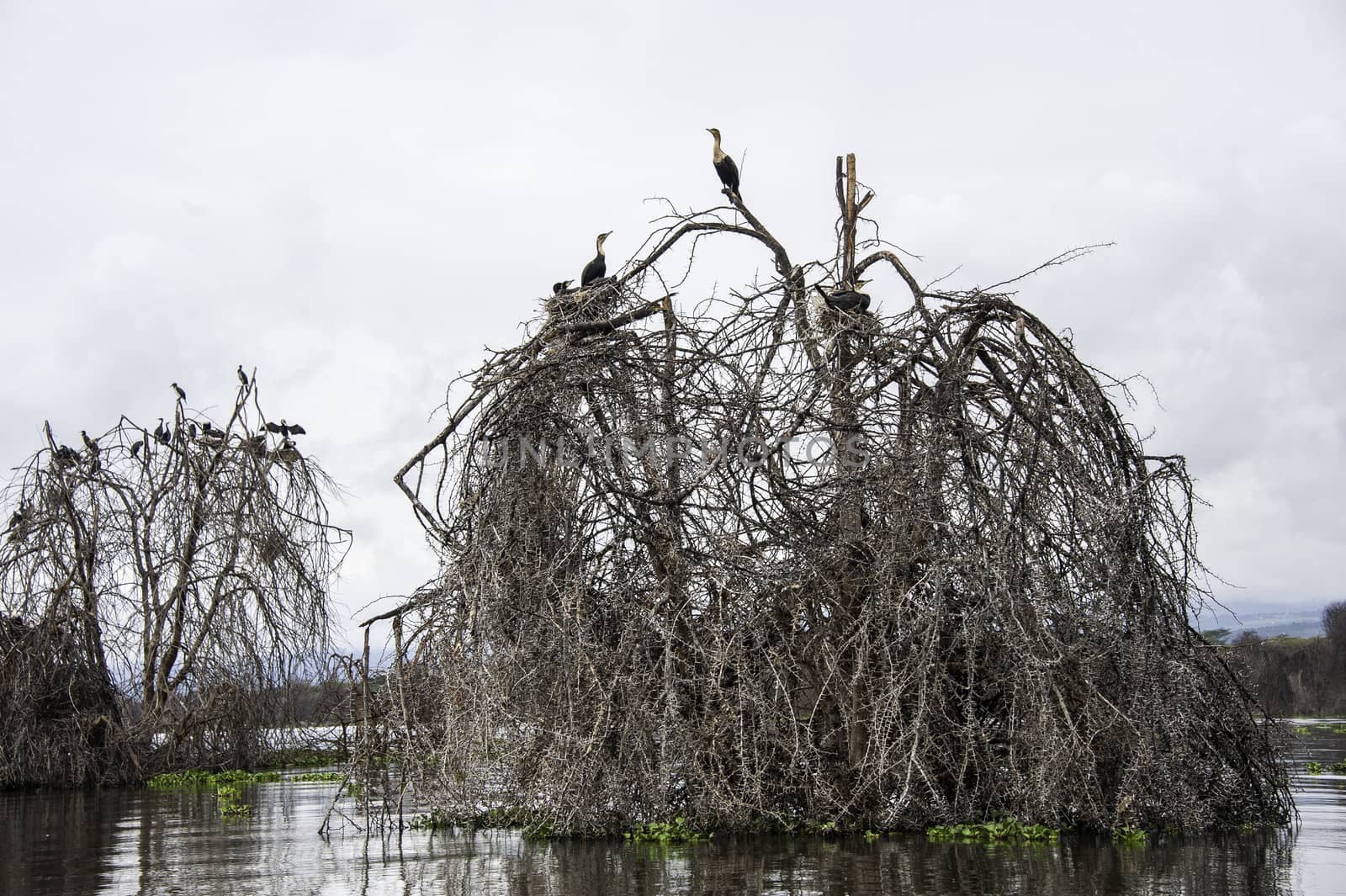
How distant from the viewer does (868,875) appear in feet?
25.3

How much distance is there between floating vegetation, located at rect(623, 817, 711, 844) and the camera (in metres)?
9.18

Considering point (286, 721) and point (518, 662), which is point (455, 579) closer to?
point (518, 662)

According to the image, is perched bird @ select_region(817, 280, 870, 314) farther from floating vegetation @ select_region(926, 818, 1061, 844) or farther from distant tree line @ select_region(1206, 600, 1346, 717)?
distant tree line @ select_region(1206, 600, 1346, 717)

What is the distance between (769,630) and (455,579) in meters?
2.38

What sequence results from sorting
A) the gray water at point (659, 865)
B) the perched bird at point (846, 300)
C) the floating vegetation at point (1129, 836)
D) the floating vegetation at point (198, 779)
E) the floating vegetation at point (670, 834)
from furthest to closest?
the floating vegetation at point (198, 779)
the perched bird at point (846, 300)
the floating vegetation at point (670, 834)
the floating vegetation at point (1129, 836)
the gray water at point (659, 865)

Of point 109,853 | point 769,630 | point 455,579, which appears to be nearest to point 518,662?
point 455,579

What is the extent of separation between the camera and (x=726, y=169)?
1055 cm

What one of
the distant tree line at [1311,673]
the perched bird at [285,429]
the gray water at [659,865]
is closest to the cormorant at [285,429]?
the perched bird at [285,429]

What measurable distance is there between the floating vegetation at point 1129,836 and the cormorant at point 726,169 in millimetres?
5431

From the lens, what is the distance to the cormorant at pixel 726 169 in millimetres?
10512

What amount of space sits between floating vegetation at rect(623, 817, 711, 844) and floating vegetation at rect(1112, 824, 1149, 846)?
2.70m

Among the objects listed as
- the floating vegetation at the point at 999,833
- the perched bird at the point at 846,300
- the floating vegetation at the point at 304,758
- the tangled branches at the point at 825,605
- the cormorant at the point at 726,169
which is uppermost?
the cormorant at the point at 726,169

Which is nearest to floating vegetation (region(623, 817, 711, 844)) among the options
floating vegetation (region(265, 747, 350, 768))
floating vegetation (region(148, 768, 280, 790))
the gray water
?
the gray water

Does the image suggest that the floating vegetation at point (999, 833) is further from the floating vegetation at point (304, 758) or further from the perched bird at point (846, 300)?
the floating vegetation at point (304, 758)
